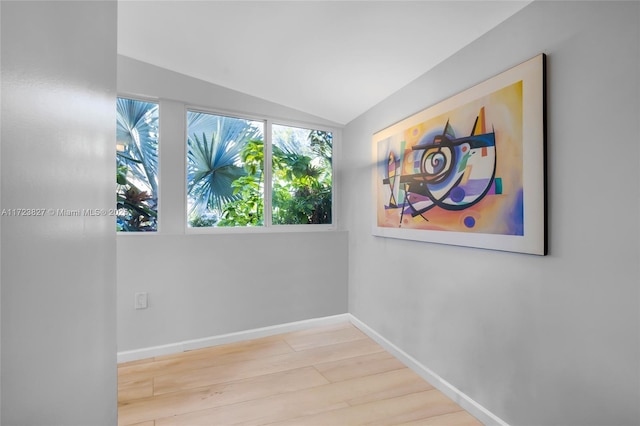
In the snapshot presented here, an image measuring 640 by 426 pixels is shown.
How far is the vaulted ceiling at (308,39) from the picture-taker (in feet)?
5.41

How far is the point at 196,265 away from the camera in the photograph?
103 inches

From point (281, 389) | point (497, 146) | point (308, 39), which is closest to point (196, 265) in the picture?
point (281, 389)

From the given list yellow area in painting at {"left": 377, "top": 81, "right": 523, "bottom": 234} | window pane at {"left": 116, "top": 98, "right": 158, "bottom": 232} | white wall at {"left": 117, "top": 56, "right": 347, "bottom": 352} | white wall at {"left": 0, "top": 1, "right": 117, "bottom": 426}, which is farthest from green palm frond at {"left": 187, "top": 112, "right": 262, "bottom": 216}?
white wall at {"left": 0, "top": 1, "right": 117, "bottom": 426}

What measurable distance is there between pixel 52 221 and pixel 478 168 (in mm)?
1754

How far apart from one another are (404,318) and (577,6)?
2.01 metres

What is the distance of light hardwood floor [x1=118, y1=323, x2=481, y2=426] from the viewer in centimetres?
173

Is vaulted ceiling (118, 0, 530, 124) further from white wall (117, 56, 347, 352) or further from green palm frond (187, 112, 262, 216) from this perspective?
green palm frond (187, 112, 262, 216)

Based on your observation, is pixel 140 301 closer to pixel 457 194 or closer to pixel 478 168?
pixel 457 194

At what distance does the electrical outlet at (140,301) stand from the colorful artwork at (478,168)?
1991mm

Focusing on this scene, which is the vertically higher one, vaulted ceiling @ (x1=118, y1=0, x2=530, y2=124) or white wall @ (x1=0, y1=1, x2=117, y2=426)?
vaulted ceiling @ (x1=118, y1=0, x2=530, y2=124)

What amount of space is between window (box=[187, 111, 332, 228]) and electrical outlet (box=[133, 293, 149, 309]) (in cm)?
67

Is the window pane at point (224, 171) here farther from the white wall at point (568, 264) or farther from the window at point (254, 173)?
the white wall at point (568, 264)

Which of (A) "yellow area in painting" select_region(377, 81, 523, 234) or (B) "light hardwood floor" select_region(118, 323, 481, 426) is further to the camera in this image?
(B) "light hardwood floor" select_region(118, 323, 481, 426)

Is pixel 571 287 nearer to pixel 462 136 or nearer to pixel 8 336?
pixel 462 136
